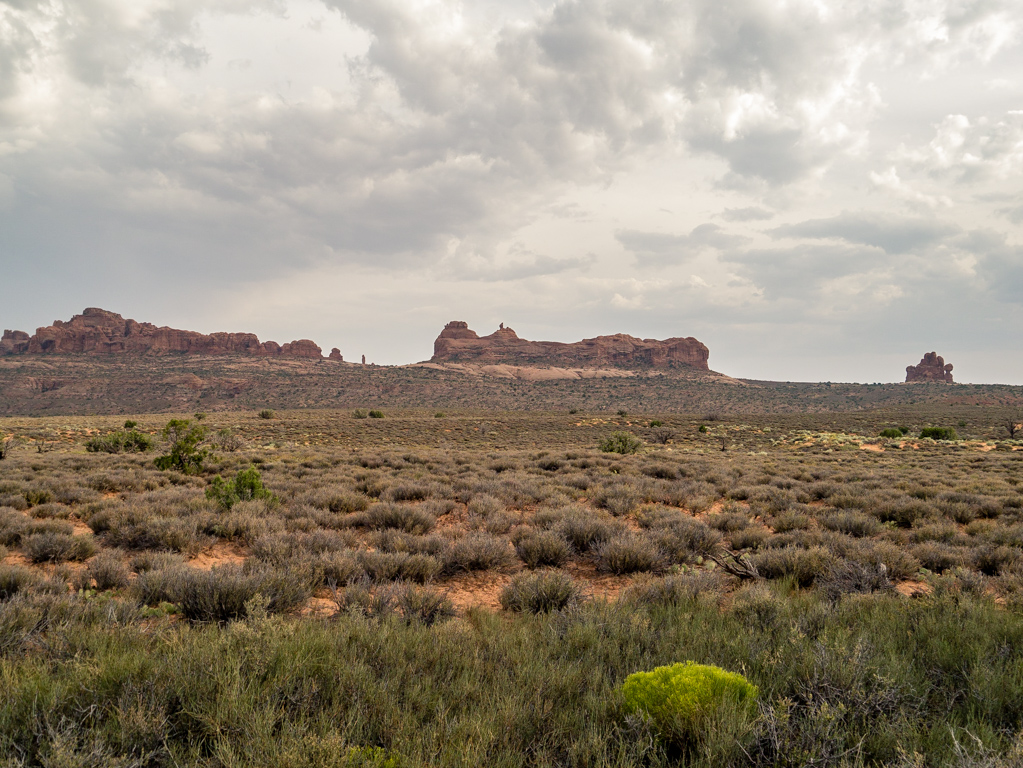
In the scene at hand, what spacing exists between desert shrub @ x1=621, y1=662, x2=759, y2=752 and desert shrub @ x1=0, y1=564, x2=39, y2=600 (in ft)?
18.1

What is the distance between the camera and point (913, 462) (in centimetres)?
1866

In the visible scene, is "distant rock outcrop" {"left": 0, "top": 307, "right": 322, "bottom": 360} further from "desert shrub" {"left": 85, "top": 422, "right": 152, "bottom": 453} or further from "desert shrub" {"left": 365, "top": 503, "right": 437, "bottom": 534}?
"desert shrub" {"left": 365, "top": 503, "right": 437, "bottom": 534}

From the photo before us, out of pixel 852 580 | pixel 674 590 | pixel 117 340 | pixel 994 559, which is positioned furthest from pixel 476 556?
pixel 117 340

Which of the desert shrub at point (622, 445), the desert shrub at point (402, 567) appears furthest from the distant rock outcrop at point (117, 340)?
the desert shrub at point (402, 567)

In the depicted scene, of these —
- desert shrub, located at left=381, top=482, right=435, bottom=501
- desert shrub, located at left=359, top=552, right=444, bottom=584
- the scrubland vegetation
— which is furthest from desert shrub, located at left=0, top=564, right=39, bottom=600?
desert shrub, located at left=381, top=482, right=435, bottom=501

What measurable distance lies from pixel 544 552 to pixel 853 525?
18.0ft

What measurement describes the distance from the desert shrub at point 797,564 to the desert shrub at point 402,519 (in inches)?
196

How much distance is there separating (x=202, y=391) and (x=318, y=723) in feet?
314

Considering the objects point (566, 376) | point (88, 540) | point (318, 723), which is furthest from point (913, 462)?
point (566, 376)

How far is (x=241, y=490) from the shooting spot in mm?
9055

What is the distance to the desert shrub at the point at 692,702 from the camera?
2.40 meters

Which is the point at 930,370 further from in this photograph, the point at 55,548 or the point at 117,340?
the point at 117,340

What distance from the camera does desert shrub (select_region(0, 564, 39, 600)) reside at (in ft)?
14.3

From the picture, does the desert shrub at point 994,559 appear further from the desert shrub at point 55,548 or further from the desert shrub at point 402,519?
the desert shrub at point 55,548
